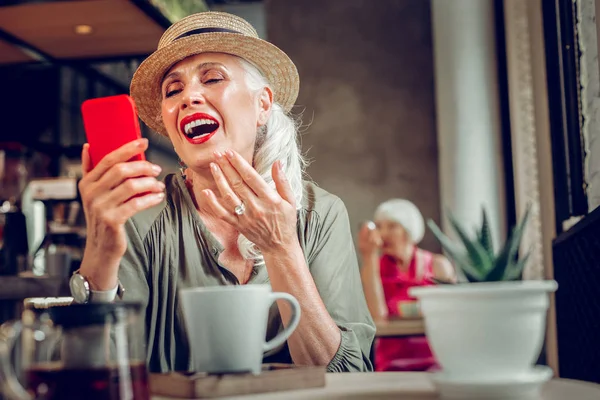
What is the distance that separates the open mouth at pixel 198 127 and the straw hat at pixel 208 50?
0.61 ft

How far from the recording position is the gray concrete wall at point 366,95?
614 cm

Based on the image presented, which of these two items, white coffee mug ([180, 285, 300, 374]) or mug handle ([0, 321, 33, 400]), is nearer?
mug handle ([0, 321, 33, 400])

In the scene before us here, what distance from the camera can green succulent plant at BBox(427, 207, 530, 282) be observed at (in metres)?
0.78

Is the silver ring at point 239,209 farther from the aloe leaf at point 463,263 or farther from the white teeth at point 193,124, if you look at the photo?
the aloe leaf at point 463,263

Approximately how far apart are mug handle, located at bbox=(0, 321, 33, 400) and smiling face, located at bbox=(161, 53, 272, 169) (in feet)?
3.01

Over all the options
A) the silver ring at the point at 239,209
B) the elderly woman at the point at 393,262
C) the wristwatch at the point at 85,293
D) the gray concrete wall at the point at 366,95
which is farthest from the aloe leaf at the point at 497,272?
the gray concrete wall at the point at 366,95

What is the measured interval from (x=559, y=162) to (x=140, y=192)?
204 cm

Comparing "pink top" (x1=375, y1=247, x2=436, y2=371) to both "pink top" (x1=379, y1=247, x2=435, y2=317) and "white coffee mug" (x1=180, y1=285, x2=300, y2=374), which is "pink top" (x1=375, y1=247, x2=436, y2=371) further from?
"white coffee mug" (x1=180, y1=285, x2=300, y2=374)

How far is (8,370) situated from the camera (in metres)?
0.66

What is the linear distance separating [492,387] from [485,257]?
145 mm

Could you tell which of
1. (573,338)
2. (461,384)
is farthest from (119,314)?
(573,338)

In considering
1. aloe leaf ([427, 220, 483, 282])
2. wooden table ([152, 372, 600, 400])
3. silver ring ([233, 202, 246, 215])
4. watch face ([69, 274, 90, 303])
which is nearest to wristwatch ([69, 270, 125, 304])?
watch face ([69, 274, 90, 303])

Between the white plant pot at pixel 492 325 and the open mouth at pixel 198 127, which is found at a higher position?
the open mouth at pixel 198 127

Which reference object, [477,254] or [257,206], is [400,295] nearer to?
[257,206]
